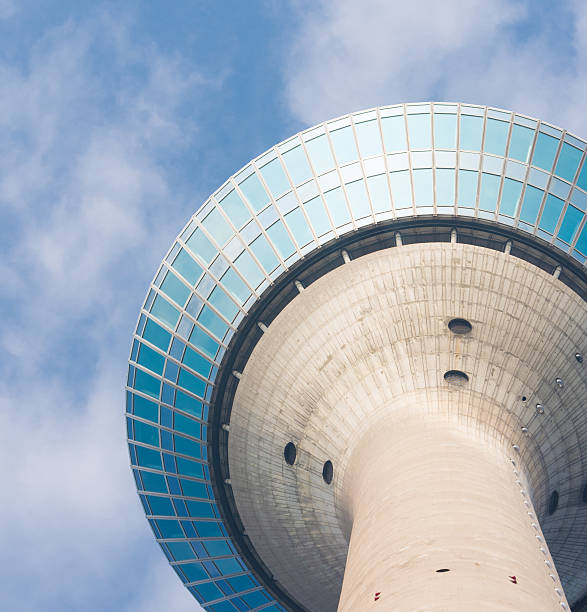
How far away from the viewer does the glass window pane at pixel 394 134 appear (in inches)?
1211

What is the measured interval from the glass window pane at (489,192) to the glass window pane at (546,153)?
5.21 ft

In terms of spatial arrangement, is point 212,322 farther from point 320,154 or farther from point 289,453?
point 320,154

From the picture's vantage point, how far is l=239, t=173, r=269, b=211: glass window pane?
103 feet

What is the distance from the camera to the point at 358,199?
30.4 m

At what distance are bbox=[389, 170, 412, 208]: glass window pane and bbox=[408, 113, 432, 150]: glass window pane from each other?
124 centimetres

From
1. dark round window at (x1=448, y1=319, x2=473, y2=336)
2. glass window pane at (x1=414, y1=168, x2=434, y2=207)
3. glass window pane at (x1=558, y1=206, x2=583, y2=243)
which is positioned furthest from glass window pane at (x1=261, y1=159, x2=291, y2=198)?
glass window pane at (x1=558, y1=206, x2=583, y2=243)

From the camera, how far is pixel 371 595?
55.8ft

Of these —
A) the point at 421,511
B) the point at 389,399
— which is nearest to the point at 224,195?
the point at 389,399

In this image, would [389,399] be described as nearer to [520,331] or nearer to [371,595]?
[520,331]

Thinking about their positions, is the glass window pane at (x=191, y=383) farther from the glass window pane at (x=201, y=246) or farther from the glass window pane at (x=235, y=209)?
the glass window pane at (x=235, y=209)

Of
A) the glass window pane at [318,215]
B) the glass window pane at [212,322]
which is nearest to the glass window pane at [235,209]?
the glass window pane at [318,215]

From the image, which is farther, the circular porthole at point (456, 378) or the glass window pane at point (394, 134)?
the glass window pane at point (394, 134)

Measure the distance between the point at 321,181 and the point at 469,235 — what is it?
601cm

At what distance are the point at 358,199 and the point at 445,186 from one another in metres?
3.29
